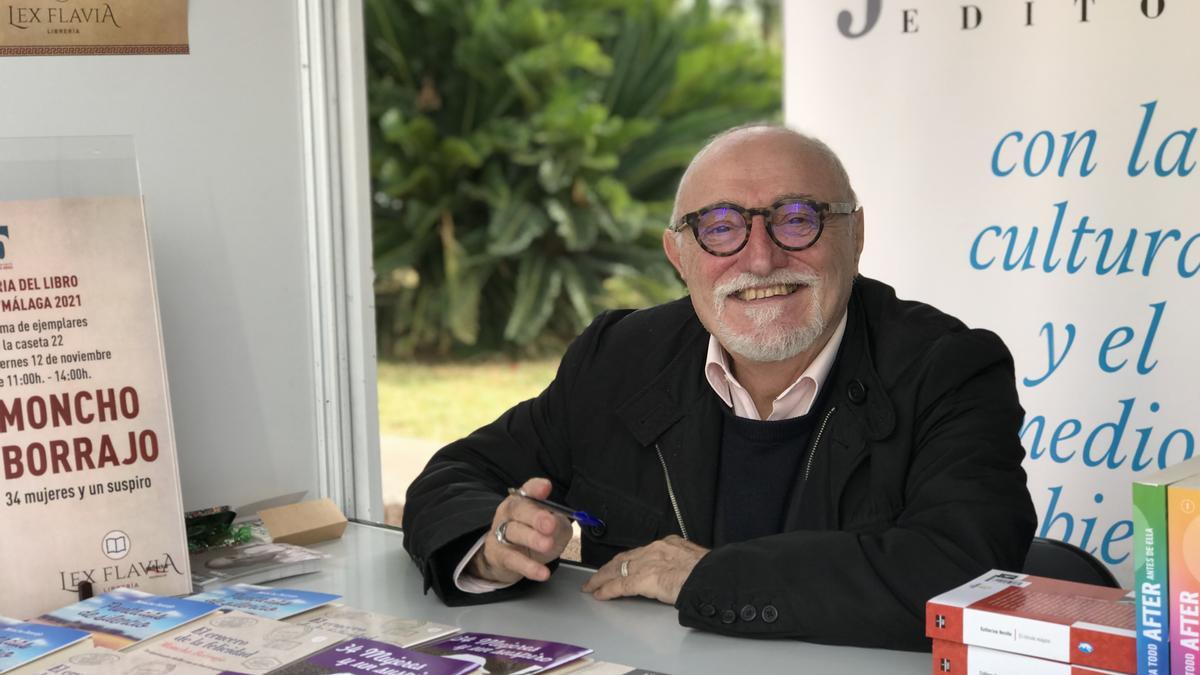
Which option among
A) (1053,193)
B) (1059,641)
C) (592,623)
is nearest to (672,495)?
(592,623)

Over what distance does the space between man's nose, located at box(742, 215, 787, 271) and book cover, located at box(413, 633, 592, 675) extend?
80 cm

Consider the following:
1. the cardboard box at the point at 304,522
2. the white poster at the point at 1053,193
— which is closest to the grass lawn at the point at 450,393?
the white poster at the point at 1053,193

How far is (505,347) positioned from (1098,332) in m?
6.18

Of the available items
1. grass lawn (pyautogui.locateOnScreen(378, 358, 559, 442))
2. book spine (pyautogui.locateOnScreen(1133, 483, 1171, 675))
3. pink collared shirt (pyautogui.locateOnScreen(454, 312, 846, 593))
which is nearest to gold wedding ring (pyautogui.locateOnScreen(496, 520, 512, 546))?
pink collared shirt (pyautogui.locateOnScreen(454, 312, 846, 593))

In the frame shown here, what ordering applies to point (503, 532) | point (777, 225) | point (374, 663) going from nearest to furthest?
point (374, 663)
point (503, 532)
point (777, 225)

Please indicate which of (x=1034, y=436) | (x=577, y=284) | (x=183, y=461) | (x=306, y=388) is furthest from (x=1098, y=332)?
(x=577, y=284)

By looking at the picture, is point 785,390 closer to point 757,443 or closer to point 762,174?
point 757,443

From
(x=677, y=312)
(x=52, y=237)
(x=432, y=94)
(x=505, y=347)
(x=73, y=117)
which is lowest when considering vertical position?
(x=505, y=347)

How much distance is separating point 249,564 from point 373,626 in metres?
0.47

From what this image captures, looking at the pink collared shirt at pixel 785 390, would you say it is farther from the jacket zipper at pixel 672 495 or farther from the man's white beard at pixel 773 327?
the jacket zipper at pixel 672 495

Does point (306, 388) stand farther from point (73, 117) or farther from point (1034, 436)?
point (1034, 436)

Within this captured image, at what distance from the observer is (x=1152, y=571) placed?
132 cm

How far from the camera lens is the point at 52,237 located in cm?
203

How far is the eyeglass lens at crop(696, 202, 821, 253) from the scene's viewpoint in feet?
7.23
